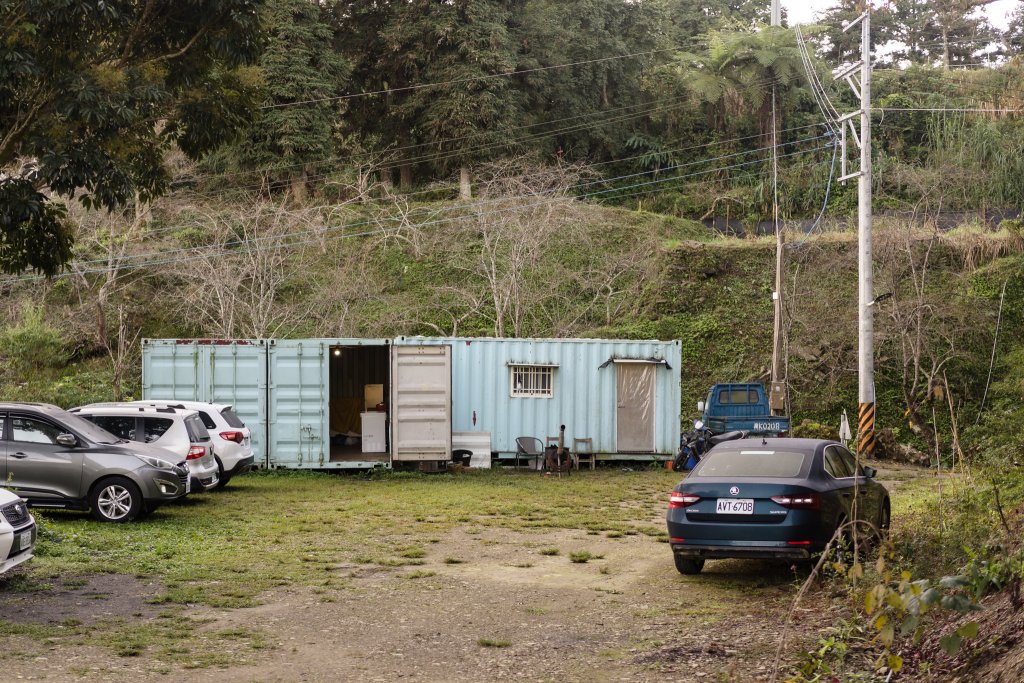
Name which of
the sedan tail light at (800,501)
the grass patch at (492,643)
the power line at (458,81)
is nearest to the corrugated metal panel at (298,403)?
the sedan tail light at (800,501)

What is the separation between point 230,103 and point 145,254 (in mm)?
19766

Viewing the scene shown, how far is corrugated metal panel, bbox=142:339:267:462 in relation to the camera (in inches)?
794

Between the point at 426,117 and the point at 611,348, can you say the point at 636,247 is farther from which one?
the point at 611,348

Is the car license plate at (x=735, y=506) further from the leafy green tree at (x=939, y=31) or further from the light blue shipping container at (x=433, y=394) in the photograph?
the leafy green tree at (x=939, y=31)

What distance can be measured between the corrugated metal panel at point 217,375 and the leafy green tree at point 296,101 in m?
19.0

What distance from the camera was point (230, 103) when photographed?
1334cm

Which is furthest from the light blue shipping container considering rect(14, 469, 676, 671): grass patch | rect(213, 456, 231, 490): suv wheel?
rect(213, 456, 231, 490): suv wheel

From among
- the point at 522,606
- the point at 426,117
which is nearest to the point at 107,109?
the point at 522,606

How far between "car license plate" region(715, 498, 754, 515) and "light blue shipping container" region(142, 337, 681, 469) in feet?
37.4

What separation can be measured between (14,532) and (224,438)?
8.20m

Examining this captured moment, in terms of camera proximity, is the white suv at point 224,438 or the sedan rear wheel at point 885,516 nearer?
the sedan rear wheel at point 885,516

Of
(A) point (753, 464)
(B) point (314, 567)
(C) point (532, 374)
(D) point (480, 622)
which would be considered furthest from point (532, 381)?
(D) point (480, 622)

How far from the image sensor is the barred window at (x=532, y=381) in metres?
21.9

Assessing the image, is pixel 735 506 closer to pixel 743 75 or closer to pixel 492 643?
pixel 492 643
